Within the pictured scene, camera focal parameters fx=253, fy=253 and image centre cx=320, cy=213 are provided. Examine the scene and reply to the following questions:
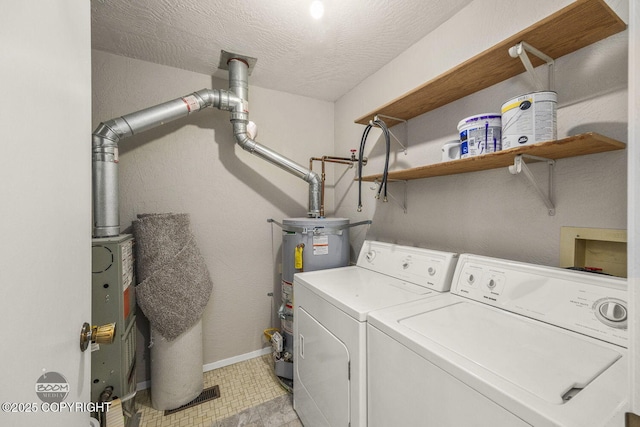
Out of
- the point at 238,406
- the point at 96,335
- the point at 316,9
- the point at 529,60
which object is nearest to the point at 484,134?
the point at 529,60

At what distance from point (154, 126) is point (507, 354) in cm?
216

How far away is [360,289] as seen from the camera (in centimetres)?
131

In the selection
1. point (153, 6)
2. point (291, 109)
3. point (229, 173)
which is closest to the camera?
point (153, 6)

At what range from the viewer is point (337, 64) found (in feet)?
6.37

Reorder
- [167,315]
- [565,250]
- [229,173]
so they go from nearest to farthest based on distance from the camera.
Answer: [565,250] → [167,315] → [229,173]

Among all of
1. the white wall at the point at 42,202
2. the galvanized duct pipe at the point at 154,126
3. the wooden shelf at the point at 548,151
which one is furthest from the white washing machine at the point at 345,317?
the white wall at the point at 42,202

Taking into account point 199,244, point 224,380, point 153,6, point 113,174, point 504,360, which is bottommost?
point 224,380

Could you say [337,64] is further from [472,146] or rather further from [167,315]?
[167,315]

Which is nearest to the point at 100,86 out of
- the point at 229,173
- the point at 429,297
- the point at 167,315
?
the point at 229,173

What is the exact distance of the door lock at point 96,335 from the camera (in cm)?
63

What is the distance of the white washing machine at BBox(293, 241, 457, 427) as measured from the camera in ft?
3.40

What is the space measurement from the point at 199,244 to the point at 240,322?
2.53 feet

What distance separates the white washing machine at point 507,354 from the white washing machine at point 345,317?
0.24 ft

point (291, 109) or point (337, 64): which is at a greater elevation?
point (337, 64)
